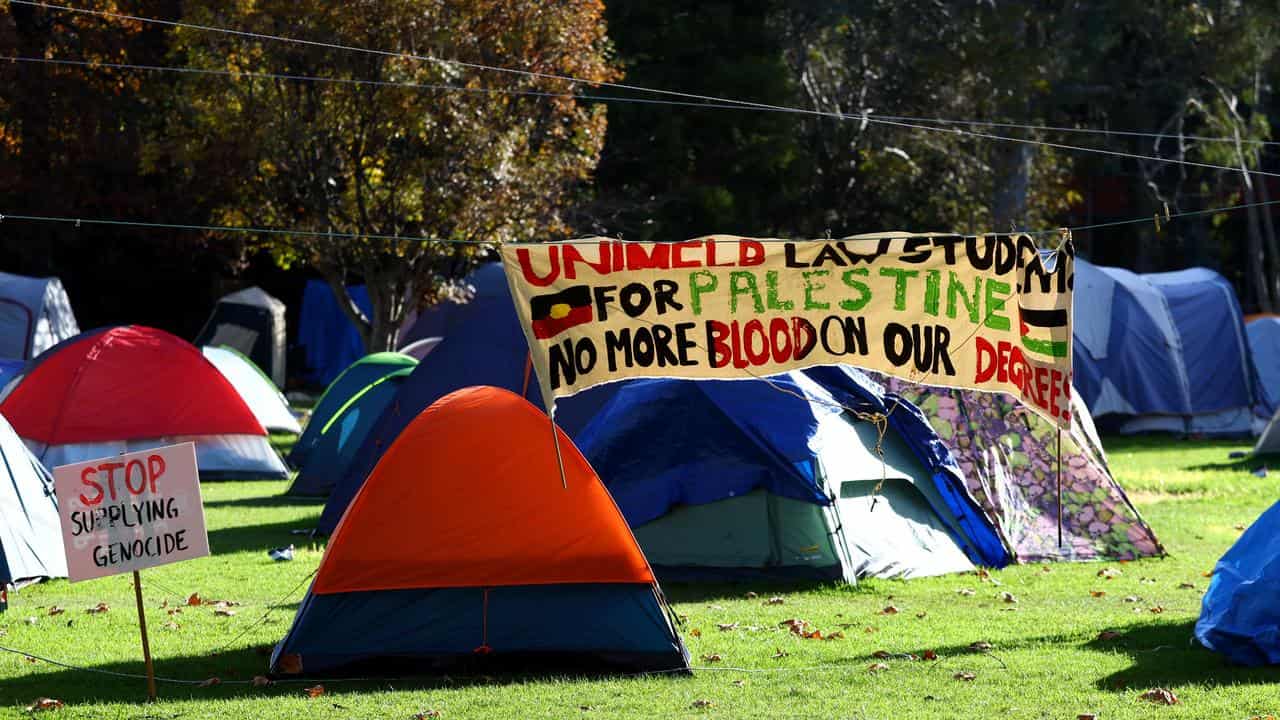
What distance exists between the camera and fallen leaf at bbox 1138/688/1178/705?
24.8ft

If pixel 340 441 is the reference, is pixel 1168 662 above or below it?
above

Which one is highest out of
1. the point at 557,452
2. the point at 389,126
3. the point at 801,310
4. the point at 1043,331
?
the point at 389,126

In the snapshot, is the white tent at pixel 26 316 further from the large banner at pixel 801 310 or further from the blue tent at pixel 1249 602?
the blue tent at pixel 1249 602

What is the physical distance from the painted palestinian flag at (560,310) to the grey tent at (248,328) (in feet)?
89.1

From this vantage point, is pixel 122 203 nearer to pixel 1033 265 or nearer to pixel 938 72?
pixel 938 72

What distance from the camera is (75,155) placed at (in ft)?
94.6

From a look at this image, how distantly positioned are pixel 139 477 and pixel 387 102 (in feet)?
48.9

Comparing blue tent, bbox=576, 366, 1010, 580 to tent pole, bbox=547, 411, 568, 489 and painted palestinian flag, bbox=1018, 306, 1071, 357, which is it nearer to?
painted palestinian flag, bbox=1018, 306, 1071, 357

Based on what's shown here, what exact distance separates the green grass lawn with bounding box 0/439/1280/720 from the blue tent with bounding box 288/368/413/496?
461 cm

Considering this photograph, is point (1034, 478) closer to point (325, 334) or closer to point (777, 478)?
point (777, 478)

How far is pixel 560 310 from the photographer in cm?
855

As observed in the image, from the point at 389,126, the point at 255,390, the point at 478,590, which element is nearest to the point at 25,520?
the point at 478,590

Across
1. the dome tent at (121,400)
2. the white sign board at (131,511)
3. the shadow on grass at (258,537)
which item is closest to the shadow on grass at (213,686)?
the white sign board at (131,511)

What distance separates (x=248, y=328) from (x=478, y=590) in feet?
91.0
